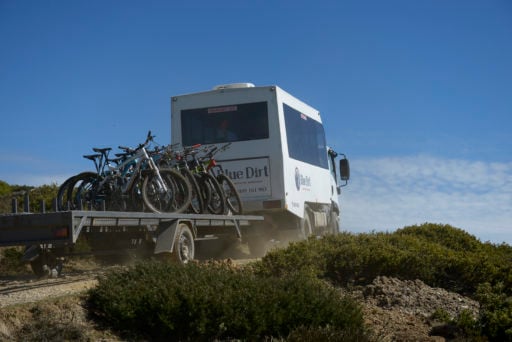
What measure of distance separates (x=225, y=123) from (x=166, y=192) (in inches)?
155

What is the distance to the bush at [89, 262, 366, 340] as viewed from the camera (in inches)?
247

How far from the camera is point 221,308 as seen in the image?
6.34 metres

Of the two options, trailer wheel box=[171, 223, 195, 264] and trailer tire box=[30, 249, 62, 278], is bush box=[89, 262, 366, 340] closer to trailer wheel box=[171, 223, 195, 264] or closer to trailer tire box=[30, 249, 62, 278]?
trailer wheel box=[171, 223, 195, 264]

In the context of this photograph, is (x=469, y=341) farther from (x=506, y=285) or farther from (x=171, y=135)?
(x=171, y=135)

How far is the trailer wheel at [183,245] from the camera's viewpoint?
399 inches

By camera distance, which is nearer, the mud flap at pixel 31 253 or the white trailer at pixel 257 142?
the mud flap at pixel 31 253

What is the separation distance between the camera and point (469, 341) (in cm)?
671

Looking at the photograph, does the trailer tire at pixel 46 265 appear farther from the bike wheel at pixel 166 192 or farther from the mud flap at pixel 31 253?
the bike wheel at pixel 166 192

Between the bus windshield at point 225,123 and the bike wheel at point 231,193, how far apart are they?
3.99 feet

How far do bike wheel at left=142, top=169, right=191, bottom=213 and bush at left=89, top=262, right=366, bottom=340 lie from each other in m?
4.04

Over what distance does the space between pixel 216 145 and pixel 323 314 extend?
28.2ft

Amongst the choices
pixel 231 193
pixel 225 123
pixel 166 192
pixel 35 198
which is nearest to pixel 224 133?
pixel 225 123

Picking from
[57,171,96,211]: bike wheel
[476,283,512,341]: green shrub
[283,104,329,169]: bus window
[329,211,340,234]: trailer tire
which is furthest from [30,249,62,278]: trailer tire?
[329,211,340,234]: trailer tire

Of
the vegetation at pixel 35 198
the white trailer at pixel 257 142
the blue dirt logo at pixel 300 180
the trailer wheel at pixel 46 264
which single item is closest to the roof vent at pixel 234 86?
the white trailer at pixel 257 142
